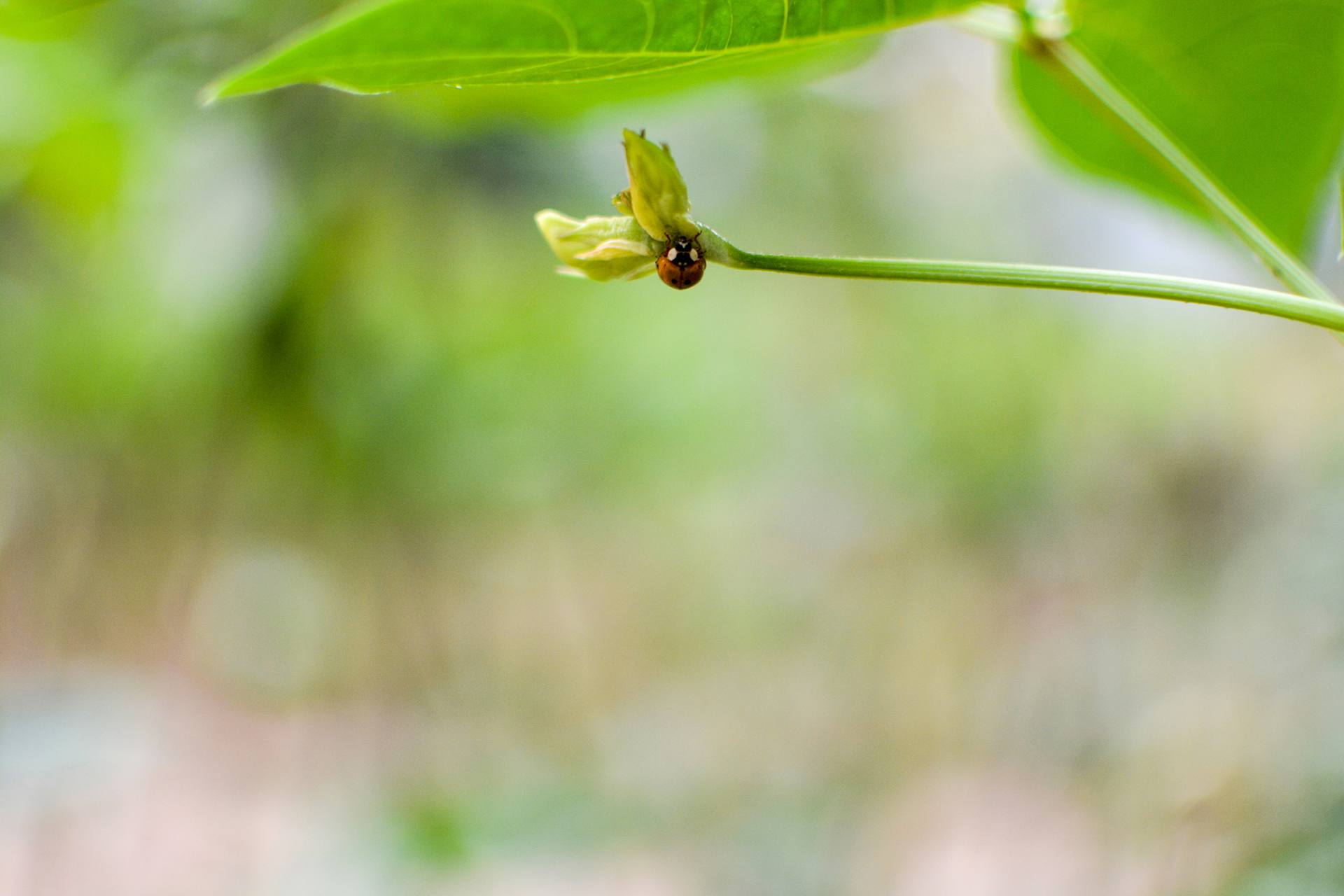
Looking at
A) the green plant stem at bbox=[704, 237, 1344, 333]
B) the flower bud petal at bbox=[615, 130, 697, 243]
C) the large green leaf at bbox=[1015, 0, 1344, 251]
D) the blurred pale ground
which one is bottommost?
the green plant stem at bbox=[704, 237, 1344, 333]

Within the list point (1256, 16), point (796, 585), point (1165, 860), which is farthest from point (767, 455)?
point (1256, 16)

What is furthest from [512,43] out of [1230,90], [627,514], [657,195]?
[627,514]

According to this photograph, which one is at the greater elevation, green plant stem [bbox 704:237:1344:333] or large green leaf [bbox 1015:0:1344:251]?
large green leaf [bbox 1015:0:1344:251]

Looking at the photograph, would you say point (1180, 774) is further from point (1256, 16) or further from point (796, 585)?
point (796, 585)

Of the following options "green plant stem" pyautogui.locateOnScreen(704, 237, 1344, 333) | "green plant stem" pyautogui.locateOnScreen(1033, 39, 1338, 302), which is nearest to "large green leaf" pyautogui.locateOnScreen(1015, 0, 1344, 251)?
"green plant stem" pyautogui.locateOnScreen(1033, 39, 1338, 302)

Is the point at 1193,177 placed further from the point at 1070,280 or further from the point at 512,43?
the point at 512,43

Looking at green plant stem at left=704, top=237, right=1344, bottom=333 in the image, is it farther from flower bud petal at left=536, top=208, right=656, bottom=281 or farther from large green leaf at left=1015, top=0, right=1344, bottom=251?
large green leaf at left=1015, top=0, right=1344, bottom=251
